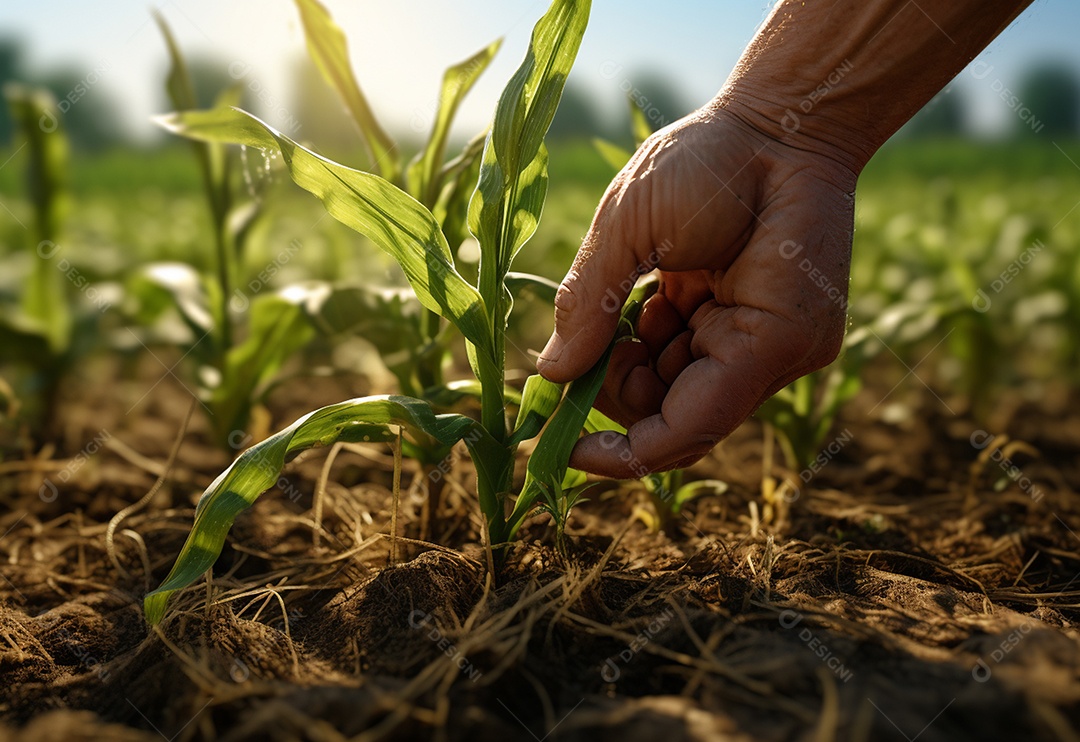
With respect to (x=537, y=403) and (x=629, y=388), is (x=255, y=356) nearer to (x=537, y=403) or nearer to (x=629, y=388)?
(x=537, y=403)

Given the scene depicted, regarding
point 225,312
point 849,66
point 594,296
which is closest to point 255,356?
point 225,312

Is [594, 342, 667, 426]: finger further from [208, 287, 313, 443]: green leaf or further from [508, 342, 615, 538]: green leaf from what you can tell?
[208, 287, 313, 443]: green leaf

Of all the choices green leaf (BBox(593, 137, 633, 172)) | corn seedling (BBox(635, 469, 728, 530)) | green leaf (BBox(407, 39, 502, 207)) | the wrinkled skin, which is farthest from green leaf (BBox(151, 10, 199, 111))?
corn seedling (BBox(635, 469, 728, 530))

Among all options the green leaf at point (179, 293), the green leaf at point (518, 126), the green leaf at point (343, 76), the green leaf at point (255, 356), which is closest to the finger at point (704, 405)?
the green leaf at point (518, 126)

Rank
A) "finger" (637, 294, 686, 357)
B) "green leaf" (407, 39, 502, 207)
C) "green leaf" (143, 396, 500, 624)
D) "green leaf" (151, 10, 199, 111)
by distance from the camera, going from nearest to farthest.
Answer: "green leaf" (143, 396, 500, 624), "finger" (637, 294, 686, 357), "green leaf" (407, 39, 502, 207), "green leaf" (151, 10, 199, 111)

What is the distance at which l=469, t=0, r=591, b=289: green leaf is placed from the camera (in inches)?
54.2

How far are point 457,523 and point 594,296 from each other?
0.72 meters

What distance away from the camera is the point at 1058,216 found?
16.7 ft

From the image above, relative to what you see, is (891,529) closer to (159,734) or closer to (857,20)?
(857,20)

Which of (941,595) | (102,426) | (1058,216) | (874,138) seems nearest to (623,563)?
(941,595)

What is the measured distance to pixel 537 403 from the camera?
1.54m

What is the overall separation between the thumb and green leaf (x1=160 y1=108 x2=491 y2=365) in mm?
153

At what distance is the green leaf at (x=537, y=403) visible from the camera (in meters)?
1.52

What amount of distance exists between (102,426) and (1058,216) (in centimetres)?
562
